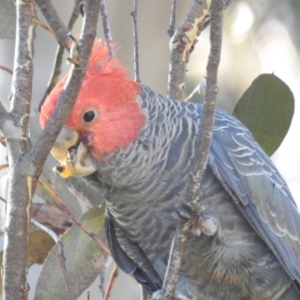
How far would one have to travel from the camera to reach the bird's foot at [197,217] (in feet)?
3.38

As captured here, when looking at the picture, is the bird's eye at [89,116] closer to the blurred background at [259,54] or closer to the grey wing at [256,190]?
the grey wing at [256,190]

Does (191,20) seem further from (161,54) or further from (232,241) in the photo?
(161,54)

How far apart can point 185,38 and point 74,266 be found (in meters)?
0.64

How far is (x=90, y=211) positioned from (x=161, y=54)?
2106 mm

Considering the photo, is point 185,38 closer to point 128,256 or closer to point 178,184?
point 178,184

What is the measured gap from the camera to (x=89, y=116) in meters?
1.18

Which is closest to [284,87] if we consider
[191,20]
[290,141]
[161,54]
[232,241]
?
[191,20]

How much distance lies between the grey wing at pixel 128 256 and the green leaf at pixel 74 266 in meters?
0.05

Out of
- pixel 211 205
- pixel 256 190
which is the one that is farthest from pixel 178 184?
pixel 256 190

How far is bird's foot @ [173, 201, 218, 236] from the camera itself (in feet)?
3.38

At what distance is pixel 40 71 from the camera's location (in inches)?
138

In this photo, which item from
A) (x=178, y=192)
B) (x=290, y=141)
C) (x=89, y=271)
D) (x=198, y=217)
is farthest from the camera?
(x=290, y=141)

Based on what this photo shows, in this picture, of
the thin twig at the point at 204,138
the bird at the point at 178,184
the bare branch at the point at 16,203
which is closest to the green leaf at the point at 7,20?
the bird at the point at 178,184

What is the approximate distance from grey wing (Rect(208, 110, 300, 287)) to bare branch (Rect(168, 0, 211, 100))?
175 mm
